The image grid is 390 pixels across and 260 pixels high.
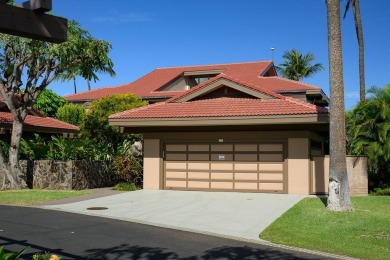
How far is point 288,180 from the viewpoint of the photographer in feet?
→ 65.4

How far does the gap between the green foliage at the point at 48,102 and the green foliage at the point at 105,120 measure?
71.9ft

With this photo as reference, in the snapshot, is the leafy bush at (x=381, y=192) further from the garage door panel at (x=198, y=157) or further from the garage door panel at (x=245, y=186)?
the garage door panel at (x=198, y=157)

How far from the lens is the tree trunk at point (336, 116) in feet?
47.0

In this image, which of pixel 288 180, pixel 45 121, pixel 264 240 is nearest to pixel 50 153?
pixel 45 121

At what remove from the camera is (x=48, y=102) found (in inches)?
1864

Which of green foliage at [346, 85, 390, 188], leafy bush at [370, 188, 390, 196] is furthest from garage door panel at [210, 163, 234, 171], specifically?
leafy bush at [370, 188, 390, 196]

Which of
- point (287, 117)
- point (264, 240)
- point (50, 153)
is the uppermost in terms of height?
point (287, 117)

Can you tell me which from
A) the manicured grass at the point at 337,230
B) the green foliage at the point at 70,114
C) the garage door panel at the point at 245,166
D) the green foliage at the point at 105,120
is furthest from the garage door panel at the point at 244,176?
the green foliage at the point at 70,114

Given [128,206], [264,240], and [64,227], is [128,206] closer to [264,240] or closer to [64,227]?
[64,227]

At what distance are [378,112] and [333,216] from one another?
8.03m

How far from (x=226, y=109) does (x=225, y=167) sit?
2585mm

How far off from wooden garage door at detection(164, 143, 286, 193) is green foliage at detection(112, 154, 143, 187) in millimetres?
1856

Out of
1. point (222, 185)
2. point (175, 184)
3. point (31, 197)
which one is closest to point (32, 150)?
point (31, 197)

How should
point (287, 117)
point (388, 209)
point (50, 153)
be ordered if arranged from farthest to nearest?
point (50, 153), point (287, 117), point (388, 209)
